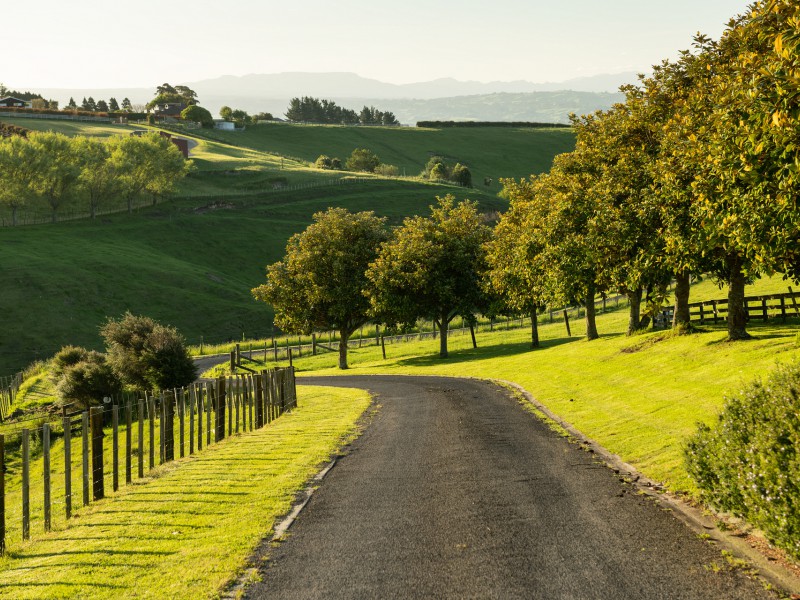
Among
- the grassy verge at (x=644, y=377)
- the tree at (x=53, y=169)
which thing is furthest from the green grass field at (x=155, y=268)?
the grassy verge at (x=644, y=377)

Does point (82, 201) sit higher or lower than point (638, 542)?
higher

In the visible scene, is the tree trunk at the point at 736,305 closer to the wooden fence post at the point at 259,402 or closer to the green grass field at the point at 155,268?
the wooden fence post at the point at 259,402

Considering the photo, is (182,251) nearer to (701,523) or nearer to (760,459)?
(701,523)

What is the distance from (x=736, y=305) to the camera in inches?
1344

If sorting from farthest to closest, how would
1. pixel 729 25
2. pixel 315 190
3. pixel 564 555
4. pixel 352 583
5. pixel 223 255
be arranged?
1. pixel 315 190
2. pixel 223 255
3. pixel 729 25
4. pixel 564 555
5. pixel 352 583

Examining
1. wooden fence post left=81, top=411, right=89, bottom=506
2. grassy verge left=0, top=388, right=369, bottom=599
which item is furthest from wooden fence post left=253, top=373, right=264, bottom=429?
wooden fence post left=81, top=411, right=89, bottom=506

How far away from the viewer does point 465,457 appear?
752 inches

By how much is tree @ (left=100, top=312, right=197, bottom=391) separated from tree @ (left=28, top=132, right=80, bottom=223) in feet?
277

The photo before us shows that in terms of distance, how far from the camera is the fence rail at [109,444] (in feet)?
52.9

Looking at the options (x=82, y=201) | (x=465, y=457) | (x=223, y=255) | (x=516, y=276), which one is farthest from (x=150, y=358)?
(x=82, y=201)

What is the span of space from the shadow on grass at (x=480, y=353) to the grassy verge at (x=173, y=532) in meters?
39.9

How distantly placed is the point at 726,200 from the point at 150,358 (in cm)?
3610

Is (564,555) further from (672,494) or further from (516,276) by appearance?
(516,276)

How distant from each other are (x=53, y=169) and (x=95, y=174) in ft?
23.2
